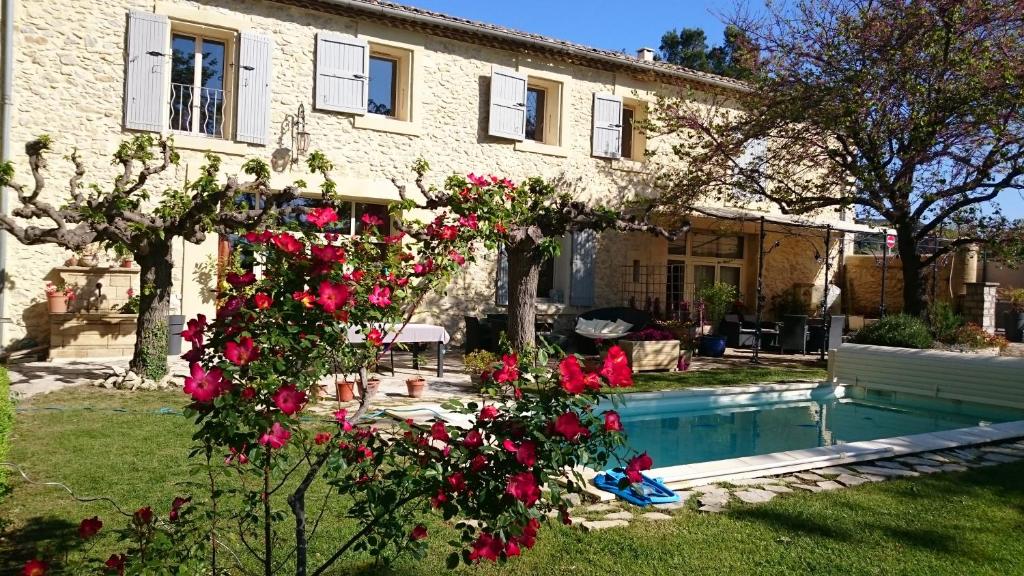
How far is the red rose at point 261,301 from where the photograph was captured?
2.43m

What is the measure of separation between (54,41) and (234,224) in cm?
440

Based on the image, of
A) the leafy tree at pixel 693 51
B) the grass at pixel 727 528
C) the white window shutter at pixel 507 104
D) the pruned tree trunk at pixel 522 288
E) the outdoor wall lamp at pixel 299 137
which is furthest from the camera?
the leafy tree at pixel 693 51

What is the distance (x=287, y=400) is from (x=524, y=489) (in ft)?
2.53

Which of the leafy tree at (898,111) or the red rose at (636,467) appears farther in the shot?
the leafy tree at (898,111)

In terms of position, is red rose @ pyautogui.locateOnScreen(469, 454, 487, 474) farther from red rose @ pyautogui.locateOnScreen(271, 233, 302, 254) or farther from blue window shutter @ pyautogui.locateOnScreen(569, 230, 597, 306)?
blue window shutter @ pyautogui.locateOnScreen(569, 230, 597, 306)

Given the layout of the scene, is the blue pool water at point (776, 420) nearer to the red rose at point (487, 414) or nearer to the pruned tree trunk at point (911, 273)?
the pruned tree trunk at point (911, 273)

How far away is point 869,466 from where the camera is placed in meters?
5.65

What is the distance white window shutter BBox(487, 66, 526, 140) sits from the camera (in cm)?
1307

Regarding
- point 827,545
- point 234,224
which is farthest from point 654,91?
point 827,545

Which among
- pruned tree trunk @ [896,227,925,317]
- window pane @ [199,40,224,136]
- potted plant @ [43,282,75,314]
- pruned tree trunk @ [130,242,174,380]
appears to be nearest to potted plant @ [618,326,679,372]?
pruned tree trunk @ [896,227,925,317]

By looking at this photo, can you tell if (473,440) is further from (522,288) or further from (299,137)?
(299,137)

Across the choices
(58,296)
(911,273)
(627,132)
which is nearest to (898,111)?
(911,273)

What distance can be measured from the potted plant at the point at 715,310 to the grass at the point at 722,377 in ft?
4.90

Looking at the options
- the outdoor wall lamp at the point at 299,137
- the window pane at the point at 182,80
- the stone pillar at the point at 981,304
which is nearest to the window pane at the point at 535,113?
the outdoor wall lamp at the point at 299,137
